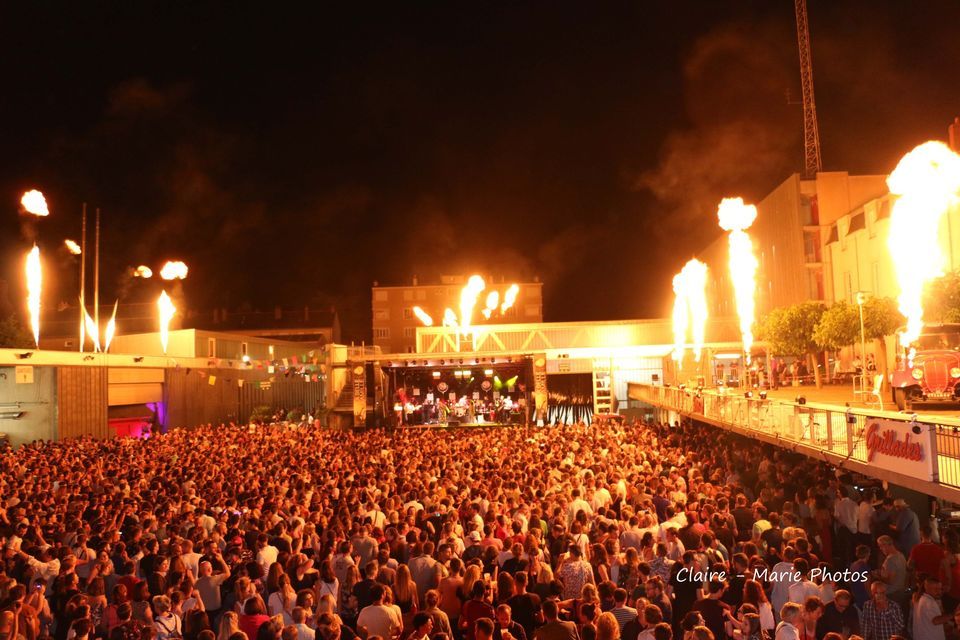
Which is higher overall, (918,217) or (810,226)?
(810,226)

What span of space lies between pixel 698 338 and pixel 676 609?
31.2m

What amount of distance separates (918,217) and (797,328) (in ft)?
26.0

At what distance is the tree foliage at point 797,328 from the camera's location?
31.0m

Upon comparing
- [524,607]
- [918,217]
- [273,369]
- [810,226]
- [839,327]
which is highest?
[810,226]

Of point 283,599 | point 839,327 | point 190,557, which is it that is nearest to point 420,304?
point 839,327

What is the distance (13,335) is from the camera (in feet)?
161

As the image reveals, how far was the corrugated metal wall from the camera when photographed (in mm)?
24375

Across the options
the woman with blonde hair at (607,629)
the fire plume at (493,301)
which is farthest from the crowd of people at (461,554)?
the fire plume at (493,301)

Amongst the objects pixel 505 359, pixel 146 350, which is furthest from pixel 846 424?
pixel 146 350

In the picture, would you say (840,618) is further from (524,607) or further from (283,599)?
(283,599)

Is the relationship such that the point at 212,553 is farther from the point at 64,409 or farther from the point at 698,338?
the point at 698,338

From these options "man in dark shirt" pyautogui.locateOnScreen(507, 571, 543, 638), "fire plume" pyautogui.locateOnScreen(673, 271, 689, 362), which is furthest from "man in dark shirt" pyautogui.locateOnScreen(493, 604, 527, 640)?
"fire plume" pyautogui.locateOnScreen(673, 271, 689, 362)

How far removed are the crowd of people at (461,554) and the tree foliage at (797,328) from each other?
17.9 m

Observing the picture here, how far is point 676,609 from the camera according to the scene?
290 inches
